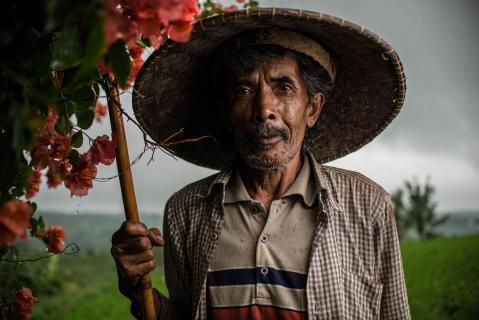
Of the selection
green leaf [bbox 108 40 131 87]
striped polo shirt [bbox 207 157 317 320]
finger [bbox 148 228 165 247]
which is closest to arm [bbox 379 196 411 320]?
striped polo shirt [bbox 207 157 317 320]

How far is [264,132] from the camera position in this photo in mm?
1935

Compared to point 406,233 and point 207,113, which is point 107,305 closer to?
point 207,113

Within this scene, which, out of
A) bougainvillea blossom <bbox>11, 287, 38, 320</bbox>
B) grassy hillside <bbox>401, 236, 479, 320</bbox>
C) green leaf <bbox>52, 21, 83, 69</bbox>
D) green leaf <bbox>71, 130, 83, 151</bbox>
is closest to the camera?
green leaf <bbox>52, 21, 83, 69</bbox>

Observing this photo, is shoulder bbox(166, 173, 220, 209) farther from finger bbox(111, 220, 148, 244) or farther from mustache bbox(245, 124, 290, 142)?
finger bbox(111, 220, 148, 244)

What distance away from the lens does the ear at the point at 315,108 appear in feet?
7.08

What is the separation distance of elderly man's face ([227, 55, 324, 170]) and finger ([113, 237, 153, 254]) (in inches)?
24.2

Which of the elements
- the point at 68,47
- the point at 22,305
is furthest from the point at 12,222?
the point at 22,305

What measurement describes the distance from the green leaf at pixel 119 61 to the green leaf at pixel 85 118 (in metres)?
0.54

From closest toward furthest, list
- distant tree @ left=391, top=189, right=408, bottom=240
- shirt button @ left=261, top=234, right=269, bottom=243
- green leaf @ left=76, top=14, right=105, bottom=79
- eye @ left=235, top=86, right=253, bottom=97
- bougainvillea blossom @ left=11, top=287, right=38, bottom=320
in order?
green leaf @ left=76, top=14, right=105, bottom=79 < bougainvillea blossom @ left=11, top=287, right=38, bottom=320 < shirt button @ left=261, top=234, right=269, bottom=243 < eye @ left=235, top=86, right=253, bottom=97 < distant tree @ left=391, top=189, right=408, bottom=240

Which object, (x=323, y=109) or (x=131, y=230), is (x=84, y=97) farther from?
(x=323, y=109)

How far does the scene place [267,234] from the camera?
1.91 meters

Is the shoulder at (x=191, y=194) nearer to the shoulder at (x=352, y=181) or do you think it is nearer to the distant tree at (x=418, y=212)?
the shoulder at (x=352, y=181)

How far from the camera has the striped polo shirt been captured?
1.82 metres

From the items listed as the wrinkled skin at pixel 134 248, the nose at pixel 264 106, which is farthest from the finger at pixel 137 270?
the nose at pixel 264 106
